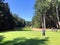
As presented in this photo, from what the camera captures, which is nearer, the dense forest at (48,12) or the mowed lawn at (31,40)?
the mowed lawn at (31,40)

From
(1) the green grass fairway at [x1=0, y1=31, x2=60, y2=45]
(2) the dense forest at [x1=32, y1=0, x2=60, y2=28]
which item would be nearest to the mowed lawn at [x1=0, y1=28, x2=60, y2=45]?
(1) the green grass fairway at [x1=0, y1=31, x2=60, y2=45]

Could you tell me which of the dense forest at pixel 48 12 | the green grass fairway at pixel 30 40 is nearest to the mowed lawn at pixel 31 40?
the green grass fairway at pixel 30 40

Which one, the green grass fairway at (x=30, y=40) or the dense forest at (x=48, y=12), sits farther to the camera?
the dense forest at (x=48, y=12)

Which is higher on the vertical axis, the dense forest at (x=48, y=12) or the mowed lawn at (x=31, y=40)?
the dense forest at (x=48, y=12)

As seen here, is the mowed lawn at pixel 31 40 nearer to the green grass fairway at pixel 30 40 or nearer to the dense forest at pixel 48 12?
the green grass fairway at pixel 30 40

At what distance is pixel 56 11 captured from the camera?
4978 centimetres

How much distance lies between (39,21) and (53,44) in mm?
44499

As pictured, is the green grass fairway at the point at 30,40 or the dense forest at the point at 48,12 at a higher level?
the dense forest at the point at 48,12

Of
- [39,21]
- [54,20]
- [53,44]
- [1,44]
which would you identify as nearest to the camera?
[53,44]

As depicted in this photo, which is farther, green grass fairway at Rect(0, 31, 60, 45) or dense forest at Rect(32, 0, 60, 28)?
dense forest at Rect(32, 0, 60, 28)

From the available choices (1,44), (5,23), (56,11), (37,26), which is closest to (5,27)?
(5,23)

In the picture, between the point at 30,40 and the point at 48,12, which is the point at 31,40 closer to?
the point at 30,40

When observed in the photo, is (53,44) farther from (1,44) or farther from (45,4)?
(45,4)

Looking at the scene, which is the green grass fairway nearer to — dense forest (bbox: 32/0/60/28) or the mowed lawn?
the mowed lawn
